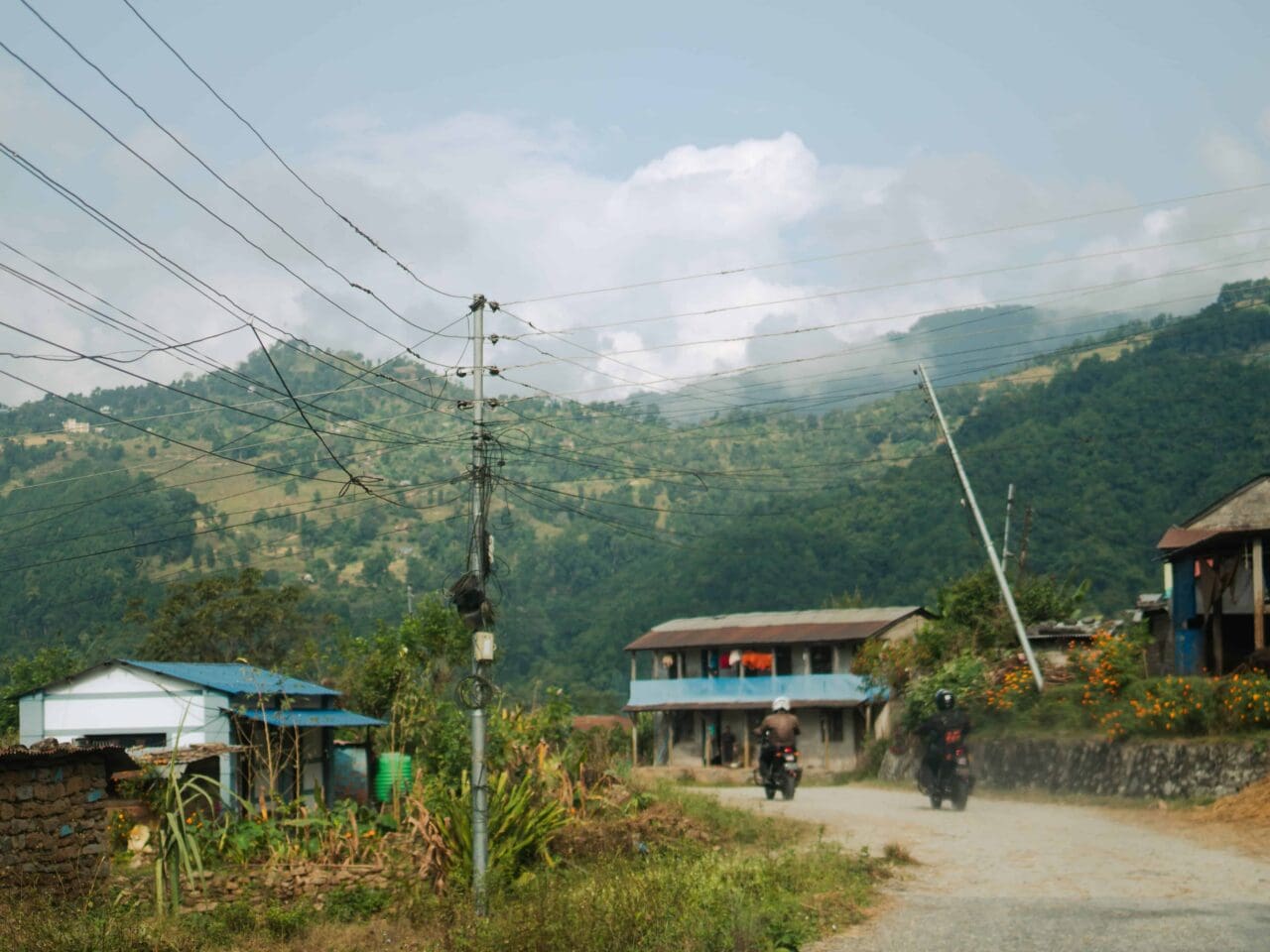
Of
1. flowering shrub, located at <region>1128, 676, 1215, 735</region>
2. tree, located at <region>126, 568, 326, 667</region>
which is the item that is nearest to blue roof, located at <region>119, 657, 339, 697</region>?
flowering shrub, located at <region>1128, 676, 1215, 735</region>

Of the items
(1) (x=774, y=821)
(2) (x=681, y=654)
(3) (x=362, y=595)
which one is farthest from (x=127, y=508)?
(1) (x=774, y=821)

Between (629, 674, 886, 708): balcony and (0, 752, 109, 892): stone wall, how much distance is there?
3329 centimetres

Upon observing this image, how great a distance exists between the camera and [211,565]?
107625 millimetres

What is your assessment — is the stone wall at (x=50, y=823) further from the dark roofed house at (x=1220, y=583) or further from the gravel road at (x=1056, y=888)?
the dark roofed house at (x=1220, y=583)

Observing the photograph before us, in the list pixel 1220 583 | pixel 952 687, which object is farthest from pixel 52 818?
pixel 1220 583

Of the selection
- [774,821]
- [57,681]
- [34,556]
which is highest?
[34,556]

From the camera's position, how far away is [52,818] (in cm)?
1736

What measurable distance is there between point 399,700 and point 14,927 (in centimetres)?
2113

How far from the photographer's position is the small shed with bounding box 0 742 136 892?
16.9m

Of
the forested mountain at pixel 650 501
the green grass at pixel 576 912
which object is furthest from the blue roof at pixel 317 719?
the green grass at pixel 576 912

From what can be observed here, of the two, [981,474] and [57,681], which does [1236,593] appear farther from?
[981,474]

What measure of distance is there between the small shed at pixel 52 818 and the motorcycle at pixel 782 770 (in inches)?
586

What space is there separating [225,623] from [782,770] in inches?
1482

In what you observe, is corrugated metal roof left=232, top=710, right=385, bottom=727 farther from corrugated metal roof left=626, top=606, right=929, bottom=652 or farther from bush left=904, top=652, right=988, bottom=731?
corrugated metal roof left=626, top=606, right=929, bottom=652
